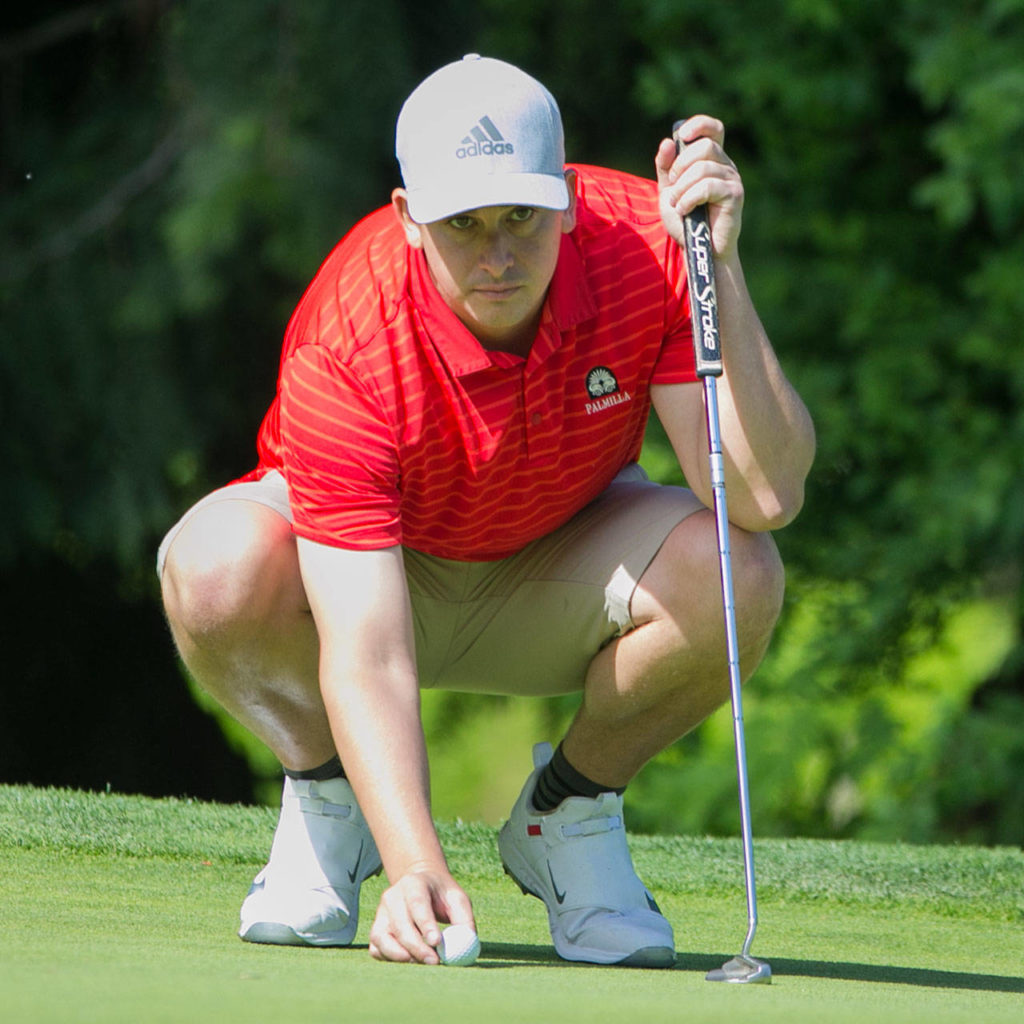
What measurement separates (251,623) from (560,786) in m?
0.46

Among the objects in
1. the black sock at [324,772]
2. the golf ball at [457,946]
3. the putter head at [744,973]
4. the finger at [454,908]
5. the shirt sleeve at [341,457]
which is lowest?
the putter head at [744,973]

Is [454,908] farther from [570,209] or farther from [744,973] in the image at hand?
[570,209]

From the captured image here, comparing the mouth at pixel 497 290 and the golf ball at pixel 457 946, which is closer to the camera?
the golf ball at pixel 457 946

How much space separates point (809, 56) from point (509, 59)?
888 mm

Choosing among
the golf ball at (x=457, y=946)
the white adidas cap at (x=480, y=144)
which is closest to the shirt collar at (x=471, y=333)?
the white adidas cap at (x=480, y=144)

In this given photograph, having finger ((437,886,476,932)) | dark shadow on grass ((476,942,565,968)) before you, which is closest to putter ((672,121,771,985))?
dark shadow on grass ((476,942,565,968))

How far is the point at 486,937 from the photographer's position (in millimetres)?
2301

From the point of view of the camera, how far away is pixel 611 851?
7.44 feet

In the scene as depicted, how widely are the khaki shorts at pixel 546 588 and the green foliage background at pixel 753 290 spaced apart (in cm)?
240

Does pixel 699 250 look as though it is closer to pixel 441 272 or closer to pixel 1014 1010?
pixel 441 272

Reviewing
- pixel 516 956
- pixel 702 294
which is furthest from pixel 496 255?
pixel 516 956

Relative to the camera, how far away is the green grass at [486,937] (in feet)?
4.71

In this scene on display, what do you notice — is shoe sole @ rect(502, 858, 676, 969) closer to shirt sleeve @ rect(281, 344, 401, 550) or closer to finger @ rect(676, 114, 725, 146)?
shirt sleeve @ rect(281, 344, 401, 550)

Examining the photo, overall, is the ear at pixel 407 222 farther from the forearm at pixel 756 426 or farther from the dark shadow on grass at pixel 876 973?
the dark shadow on grass at pixel 876 973
